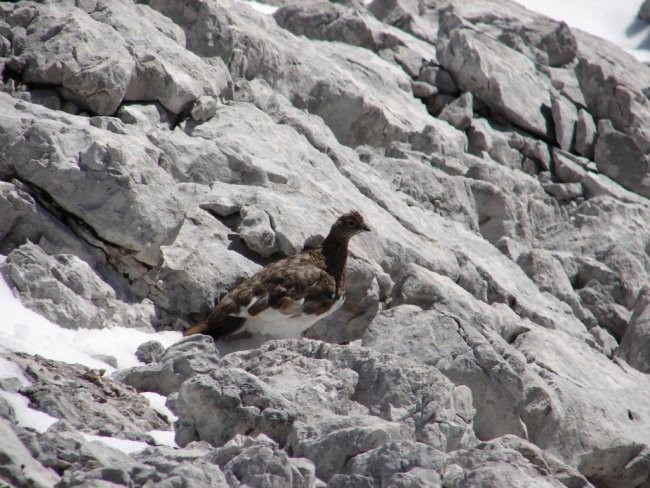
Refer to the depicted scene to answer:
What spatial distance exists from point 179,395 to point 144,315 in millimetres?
2596

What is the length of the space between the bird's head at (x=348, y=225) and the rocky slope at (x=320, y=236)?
19.9 inches

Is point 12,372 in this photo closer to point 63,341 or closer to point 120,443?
point 120,443

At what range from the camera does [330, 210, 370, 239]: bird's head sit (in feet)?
33.7

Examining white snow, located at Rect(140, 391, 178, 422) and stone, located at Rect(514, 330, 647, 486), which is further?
stone, located at Rect(514, 330, 647, 486)

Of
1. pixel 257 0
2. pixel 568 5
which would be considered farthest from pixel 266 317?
pixel 568 5

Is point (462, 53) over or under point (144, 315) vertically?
over

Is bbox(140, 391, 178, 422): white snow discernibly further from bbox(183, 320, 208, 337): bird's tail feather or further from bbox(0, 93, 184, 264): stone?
bbox(0, 93, 184, 264): stone

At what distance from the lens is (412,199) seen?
1424cm

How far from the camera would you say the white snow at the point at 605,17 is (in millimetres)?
31625

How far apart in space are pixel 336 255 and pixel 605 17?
26.6m

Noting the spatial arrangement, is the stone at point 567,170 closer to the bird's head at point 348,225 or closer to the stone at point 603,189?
the stone at point 603,189

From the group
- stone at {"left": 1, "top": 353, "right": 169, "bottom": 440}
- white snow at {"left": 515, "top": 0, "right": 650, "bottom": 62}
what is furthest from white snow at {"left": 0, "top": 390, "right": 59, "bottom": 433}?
white snow at {"left": 515, "top": 0, "right": 650, "bottom": 62}

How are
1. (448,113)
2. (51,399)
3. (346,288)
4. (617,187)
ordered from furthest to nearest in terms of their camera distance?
1. (617,187)
2. (448,113)
3. (346,288)
4. (51,399)

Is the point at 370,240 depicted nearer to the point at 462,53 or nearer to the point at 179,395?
the point at 179,395
